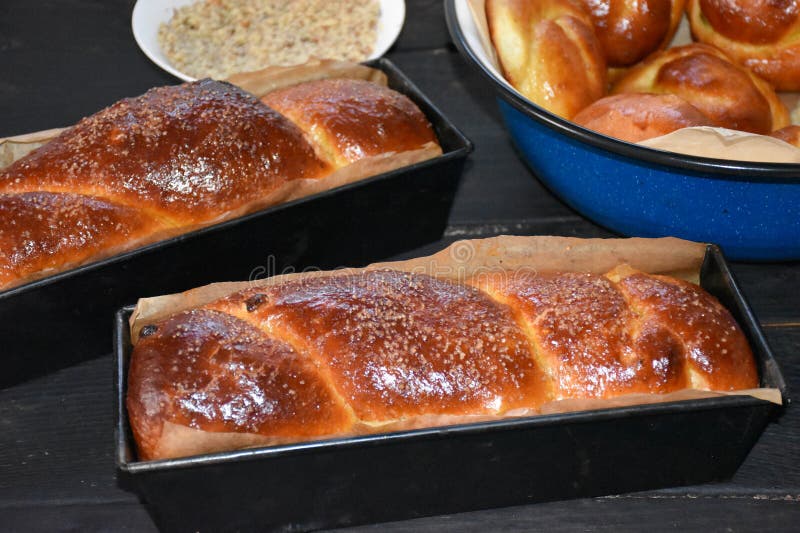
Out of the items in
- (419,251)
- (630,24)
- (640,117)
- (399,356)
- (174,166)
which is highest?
(630,24)

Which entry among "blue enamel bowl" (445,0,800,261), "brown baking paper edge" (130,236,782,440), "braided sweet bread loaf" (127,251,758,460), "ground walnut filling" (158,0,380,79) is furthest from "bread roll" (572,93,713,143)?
"ground walnut filling" (158,0,380,79)

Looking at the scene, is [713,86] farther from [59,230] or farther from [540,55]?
[59,230]

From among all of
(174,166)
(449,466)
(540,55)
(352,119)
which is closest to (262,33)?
(352,119)

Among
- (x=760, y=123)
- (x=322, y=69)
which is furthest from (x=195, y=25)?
(x=760, y=123)

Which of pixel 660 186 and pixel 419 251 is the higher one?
pixel 660 186

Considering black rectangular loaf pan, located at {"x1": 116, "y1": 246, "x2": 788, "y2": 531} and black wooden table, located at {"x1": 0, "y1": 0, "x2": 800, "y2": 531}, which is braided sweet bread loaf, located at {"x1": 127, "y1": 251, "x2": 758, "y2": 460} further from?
black wooden table, located at {"x1": 0, "y1": 0, "x2": 800, "y2": 531}

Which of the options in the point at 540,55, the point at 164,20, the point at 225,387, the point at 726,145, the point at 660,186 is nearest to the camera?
the point at 225,387

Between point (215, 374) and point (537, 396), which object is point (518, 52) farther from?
point (215, 374)
